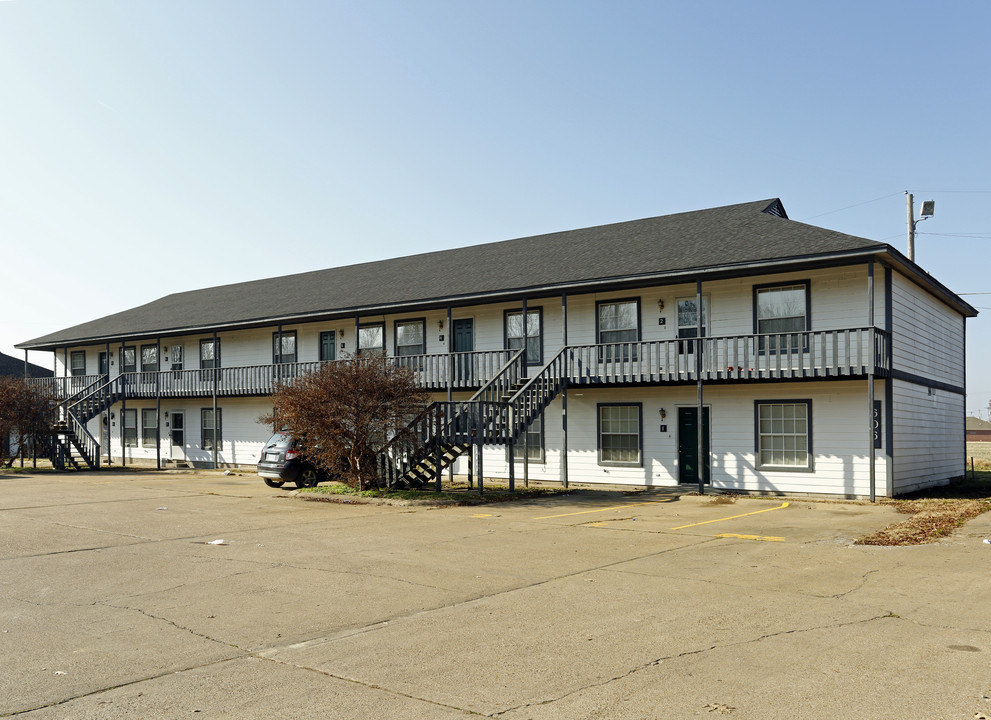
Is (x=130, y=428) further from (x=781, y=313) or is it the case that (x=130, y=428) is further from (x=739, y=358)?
(x=781, y=313)

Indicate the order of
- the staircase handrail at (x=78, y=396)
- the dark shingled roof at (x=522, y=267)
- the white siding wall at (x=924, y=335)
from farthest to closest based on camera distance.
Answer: the staircase handrail at (x=78, y=396) → the dark shingled roof at (x=522, y=267) → the white siding wall at (x=924, y=335)

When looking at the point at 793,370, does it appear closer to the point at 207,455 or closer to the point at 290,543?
the point at 290,543

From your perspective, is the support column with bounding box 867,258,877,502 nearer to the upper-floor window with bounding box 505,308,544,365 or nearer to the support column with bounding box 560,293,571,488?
the support column with bounding box 560,293,571,488

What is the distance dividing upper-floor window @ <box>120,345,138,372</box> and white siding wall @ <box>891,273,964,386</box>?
31244 millimetres

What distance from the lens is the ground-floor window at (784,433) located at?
2148 cm

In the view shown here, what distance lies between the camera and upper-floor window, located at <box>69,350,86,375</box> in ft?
135

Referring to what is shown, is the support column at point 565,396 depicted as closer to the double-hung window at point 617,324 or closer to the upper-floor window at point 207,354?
the double-hung window at point 617,324

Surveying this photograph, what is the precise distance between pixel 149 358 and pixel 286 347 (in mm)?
8713

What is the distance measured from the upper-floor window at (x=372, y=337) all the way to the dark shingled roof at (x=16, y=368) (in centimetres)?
4138

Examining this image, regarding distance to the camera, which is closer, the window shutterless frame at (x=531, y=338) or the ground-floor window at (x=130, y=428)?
the window shutterless frame at (x=531, y=338)

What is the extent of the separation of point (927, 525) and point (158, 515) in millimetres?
14134

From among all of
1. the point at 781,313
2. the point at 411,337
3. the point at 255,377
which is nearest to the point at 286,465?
the point at 411,337

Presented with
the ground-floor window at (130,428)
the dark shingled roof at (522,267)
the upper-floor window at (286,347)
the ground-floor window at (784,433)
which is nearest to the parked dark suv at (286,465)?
the dark shingled roof at (522,267)

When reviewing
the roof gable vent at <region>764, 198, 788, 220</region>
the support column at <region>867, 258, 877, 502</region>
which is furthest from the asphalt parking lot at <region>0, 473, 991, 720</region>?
the roof gable vent at <region>764, 198, 788, 220</region>
